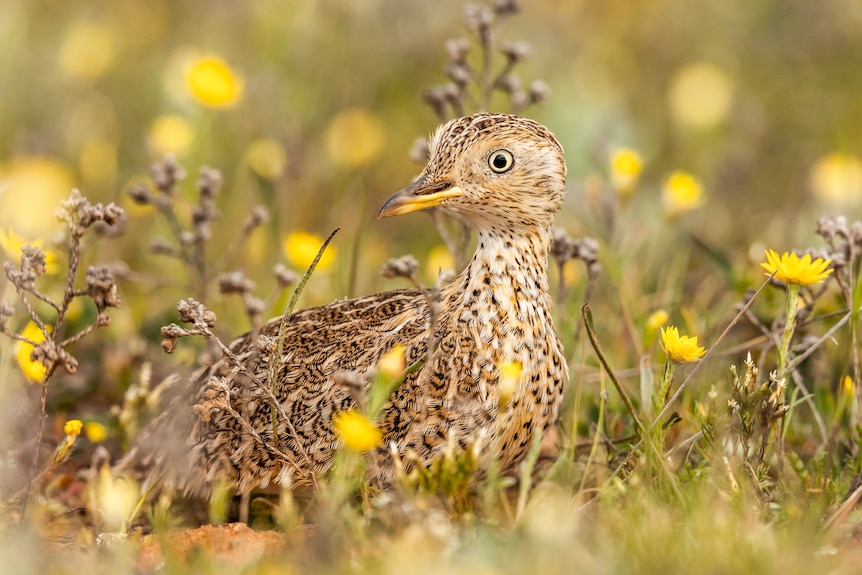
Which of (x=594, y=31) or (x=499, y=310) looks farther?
(x=594, y=31)

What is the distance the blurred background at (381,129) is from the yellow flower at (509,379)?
101 centimetres

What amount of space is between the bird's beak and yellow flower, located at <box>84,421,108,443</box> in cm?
148

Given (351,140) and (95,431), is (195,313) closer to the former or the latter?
(95,431)

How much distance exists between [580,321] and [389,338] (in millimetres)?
1031

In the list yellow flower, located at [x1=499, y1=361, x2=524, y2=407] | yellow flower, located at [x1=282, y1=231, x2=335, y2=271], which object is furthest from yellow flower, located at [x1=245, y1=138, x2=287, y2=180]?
yellow flower, located at [x1=499, y1=361, x2=524, y2=407]

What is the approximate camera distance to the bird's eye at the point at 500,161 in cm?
416

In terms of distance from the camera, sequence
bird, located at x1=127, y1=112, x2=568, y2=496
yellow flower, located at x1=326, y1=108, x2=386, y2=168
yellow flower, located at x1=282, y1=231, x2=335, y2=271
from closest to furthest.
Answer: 1. bird, located at x1=127, y1=112, x2=568, y2=496
2. yellow flower, located at x1=282, y1=231, x2=335, y2=271
3. yellow flower, located at x1=326, y1=108, x2=386, y2=168

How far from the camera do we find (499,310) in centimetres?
409

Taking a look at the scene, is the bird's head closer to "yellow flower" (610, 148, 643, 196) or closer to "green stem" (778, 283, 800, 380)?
Answer: "green stem" (778, 283, 800, 380)

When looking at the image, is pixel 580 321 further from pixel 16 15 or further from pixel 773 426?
pixel 16 15

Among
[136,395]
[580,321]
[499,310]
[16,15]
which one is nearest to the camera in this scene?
[499,310]

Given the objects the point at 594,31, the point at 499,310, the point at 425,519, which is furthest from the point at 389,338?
the point at 594,31

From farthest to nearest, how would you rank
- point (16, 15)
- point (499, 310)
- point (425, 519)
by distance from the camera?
point (16, 15), point (499, 310), point (425, 519)

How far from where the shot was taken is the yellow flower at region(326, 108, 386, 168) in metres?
7.25
